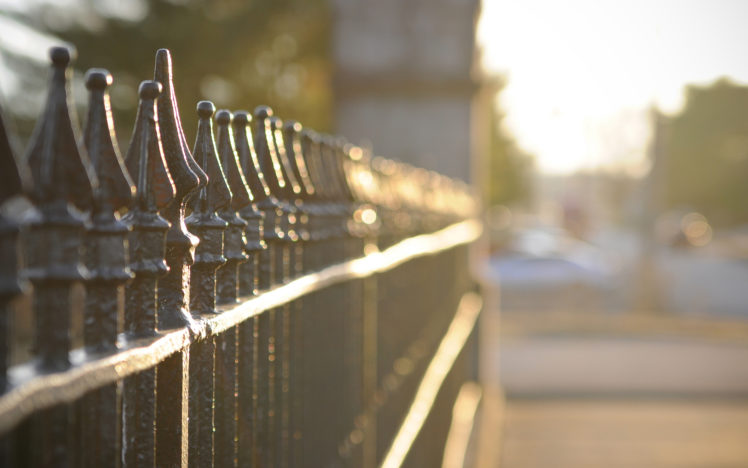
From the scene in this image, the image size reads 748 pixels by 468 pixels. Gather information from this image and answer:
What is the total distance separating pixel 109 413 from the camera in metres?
1.23

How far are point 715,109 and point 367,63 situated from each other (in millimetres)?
57427

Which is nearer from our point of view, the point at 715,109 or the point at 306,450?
the point at 306,450

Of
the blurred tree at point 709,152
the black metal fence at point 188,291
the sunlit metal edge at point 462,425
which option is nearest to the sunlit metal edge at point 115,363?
the black metal fence at point 188,291

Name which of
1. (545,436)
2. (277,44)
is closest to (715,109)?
(277,44)

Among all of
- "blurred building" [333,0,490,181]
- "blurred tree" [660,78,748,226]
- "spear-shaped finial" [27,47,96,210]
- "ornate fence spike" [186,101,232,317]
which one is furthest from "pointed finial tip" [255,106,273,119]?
"blurred tree" [660,78,748,226]

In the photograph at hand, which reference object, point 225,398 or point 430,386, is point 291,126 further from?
point 430,386

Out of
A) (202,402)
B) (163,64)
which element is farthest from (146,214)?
(202,402)

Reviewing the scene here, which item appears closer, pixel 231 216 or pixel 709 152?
pixel 231 216

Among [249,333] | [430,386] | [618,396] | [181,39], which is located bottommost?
[618,396]

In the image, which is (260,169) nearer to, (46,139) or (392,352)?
(46,139)

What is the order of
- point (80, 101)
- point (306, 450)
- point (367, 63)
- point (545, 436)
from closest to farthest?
point (306, 450), point (545, 436), point (367, 63), point (80, 101)

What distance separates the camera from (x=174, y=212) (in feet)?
5.22

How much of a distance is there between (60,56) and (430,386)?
442 centimetres

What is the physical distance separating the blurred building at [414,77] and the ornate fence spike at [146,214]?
462 inches
